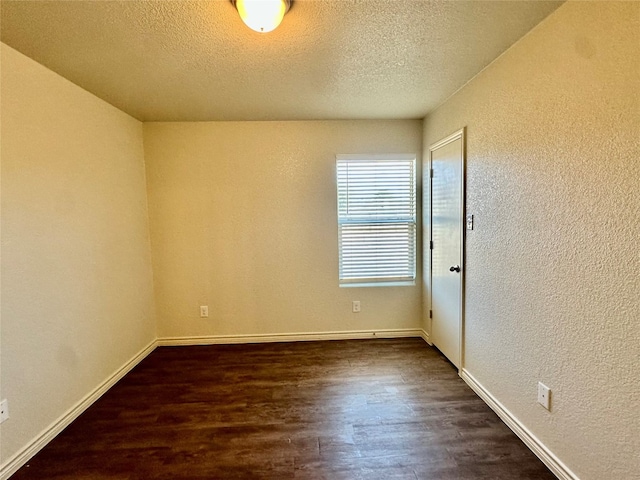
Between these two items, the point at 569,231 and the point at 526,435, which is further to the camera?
the point at 526,435

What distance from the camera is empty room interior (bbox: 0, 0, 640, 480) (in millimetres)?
1438

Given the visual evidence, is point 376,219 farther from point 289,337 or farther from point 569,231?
point 569,231

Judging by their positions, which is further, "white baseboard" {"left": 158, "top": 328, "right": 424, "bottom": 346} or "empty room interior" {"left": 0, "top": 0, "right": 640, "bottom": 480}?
"white baseboard" {"left": 158, "top": 328, "right": 424, "bottom": 346}

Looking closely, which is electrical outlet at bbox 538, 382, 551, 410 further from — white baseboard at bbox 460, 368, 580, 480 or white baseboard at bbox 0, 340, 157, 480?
white baseboard at bbox 0, 340, 157, 480

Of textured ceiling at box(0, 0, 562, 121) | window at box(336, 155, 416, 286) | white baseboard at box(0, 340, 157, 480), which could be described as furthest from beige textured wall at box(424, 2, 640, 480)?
white baseboard at box(0, 340, 157, 480)

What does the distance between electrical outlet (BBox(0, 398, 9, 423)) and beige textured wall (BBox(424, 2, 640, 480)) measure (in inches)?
116

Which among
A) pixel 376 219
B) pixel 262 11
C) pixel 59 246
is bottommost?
pixel 59 246

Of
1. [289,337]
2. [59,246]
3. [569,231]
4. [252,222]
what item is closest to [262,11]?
[569,231]

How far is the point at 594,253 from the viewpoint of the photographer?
1367 millimetres

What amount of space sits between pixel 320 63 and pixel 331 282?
2.13 meters

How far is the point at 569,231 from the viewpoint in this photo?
58.8 inches

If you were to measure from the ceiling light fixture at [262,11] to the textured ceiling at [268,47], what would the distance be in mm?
75

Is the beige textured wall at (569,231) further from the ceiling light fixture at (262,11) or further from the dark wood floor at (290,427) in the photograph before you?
the ceiling light fixture at (262,11)

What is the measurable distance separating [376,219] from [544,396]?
2078mm
